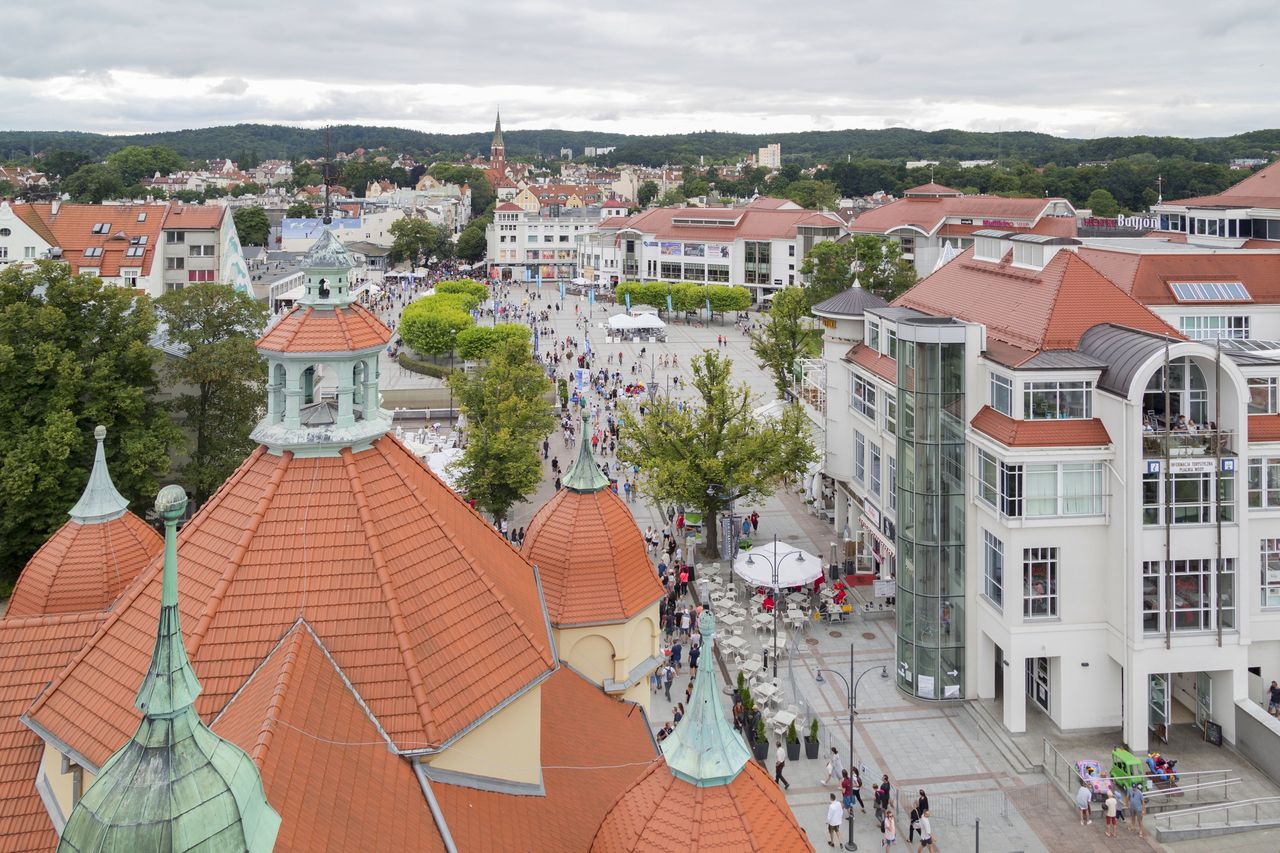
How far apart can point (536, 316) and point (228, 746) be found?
111m

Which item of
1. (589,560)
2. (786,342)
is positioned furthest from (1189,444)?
(786,342)

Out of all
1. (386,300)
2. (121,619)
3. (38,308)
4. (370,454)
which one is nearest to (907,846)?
(370,454)

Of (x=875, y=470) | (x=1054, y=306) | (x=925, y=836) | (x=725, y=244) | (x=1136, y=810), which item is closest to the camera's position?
(x=925, y=836)

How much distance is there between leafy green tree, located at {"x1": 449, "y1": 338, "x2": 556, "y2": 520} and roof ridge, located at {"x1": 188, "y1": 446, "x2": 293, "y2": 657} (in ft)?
88.6

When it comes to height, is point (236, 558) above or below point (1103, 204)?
below

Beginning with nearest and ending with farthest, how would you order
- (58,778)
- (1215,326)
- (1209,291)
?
1. (58,778)
2. (1215,326)
3. (1209,291)

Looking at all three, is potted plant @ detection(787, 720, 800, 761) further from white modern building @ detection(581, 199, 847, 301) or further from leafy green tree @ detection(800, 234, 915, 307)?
white modern building @ detection(581, 199, 847, 301)

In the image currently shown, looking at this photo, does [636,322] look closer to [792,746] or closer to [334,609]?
[792,746]

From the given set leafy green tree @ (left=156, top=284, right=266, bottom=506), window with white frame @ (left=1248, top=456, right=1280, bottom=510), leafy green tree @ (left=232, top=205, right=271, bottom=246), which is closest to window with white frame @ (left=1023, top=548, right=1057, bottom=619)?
window with white frame @ (left=1248, top=456, right=1280, bottom=510)

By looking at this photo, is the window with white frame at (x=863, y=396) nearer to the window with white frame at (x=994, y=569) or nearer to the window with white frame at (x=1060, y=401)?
the window with white frame at (x=994, y=569)

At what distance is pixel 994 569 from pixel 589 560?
13.4 m

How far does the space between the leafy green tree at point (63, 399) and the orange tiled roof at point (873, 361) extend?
2635 cm

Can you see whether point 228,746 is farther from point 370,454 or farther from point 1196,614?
point 1196,614

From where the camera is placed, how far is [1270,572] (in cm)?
2730
